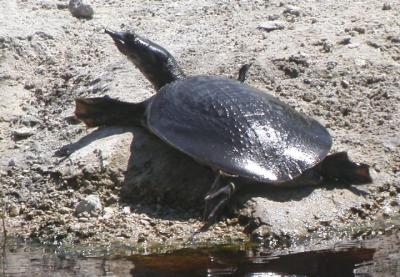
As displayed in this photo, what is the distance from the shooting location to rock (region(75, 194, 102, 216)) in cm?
612

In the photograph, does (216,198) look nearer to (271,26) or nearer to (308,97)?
(308,97)

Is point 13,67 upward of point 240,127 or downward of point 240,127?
downward

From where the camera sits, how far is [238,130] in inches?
238

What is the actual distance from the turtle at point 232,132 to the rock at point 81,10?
2288 millimetres

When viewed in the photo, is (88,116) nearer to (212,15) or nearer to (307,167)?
(307,167)

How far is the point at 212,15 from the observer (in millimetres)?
8812

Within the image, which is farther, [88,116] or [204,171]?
[88,116]

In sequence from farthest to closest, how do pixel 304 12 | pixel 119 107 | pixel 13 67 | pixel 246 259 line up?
1. pixel 304 12
2. pixel 13 67
3. pixel 119 107
4. pixel 246 259

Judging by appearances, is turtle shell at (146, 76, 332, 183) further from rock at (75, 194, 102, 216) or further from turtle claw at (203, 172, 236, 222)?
rock at (75, 194, 102, 216)

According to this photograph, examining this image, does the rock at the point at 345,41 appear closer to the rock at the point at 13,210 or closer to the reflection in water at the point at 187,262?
the reflection in water at the point at 187,262

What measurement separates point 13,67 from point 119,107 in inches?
61.8

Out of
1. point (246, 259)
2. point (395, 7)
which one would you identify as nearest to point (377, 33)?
point (395, 7)

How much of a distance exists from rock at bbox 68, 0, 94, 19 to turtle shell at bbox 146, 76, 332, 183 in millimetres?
2562

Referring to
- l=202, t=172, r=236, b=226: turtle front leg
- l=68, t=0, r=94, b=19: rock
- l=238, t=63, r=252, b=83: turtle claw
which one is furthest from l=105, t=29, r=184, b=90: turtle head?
l=68, t=0, r=94, b=19: rock
